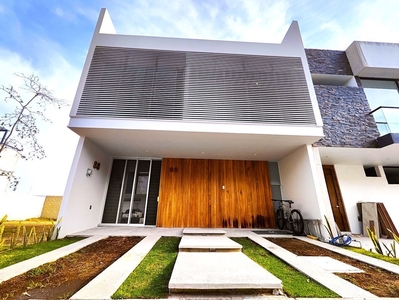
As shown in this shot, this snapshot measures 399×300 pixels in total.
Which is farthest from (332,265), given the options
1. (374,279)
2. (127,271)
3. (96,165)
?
(96,165)

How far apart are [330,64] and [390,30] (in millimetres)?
2252

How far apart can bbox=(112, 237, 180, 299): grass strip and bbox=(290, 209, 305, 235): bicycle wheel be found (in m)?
4.21

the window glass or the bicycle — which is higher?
the window glass

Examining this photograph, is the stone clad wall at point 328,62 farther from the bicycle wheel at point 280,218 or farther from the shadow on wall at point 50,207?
the shadow on wall at point 50,207

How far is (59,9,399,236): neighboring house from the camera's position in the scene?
15.7 feet

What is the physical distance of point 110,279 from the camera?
6.24ft

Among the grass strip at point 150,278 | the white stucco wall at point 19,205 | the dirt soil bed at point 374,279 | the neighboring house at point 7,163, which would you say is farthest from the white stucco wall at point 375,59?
the white stucco wall at point 19,205

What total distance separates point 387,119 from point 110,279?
8580mm

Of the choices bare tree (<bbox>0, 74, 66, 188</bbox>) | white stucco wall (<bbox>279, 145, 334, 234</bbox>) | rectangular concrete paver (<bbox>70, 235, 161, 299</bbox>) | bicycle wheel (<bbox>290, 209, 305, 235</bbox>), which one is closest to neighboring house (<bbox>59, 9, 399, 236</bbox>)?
white stucco wall (<bbox>279, 145, 334, 234</bbox>)

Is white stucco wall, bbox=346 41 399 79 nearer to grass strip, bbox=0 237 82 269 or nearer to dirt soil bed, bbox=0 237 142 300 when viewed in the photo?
dirt soil bed, bbox=0 237 142 300

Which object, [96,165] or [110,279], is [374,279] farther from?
[96,165]

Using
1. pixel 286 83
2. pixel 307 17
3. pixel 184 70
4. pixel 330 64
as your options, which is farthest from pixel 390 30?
pixel 184 70

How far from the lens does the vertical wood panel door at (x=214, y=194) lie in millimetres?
6328

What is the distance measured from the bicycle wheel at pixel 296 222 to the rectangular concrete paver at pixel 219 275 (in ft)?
12.1
